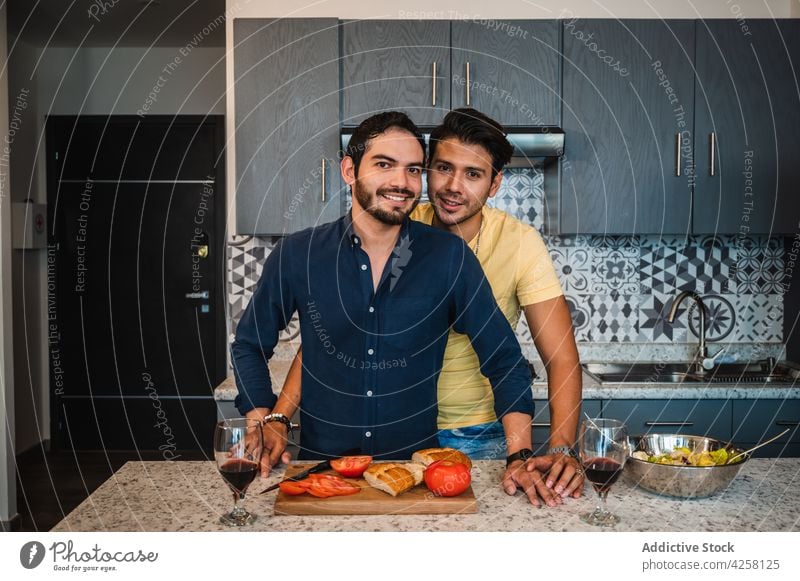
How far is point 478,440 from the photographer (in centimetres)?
160

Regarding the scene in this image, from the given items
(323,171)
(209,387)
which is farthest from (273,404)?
(209,387)

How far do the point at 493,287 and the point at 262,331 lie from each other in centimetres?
56

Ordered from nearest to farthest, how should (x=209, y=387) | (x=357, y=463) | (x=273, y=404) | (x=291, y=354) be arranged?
(x=357, y=463) < (x=273, y=404) < (x=291, y=354) < (x=209, y=387)

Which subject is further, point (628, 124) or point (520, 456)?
point (628, 124)

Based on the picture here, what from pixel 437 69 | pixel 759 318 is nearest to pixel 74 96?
pixel 437 69

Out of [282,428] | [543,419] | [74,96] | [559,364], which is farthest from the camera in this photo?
[74,96]

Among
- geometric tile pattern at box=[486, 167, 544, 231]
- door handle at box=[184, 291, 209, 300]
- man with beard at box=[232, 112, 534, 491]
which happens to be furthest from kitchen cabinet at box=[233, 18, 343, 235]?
door handle at box=[184, 291, 209, 300]

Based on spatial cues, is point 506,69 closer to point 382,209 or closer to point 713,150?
point 713,150

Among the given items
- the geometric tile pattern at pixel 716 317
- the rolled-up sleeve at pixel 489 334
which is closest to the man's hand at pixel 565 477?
the rolled-up sleeve at pixel 489 334

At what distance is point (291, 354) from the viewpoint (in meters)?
2.87

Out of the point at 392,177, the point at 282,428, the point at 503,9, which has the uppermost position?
the point at 503,9

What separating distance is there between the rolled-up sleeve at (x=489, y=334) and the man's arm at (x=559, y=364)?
0.11 meters
